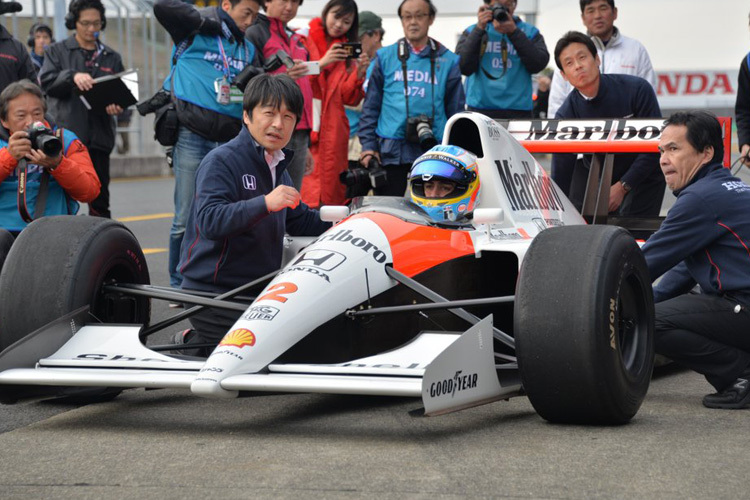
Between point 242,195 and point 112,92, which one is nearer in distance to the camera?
point 242,195

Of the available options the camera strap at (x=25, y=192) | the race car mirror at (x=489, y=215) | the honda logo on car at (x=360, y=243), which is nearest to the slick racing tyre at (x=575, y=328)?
the race car mirror at (x=489, y=215)

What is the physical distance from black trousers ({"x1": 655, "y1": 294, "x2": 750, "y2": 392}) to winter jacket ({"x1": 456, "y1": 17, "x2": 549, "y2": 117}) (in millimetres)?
3961

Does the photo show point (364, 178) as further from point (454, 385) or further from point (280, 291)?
point (454, 385)

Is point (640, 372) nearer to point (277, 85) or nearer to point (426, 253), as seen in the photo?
point (426, 253)

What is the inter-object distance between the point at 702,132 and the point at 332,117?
4176 millimetres

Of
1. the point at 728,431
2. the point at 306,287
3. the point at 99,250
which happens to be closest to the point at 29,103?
the point at 99,250

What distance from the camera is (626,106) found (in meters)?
7.65

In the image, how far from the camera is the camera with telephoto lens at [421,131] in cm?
A: 774

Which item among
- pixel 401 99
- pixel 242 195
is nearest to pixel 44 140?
pixel 242 195

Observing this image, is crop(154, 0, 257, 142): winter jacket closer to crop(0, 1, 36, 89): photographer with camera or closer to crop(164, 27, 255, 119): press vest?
crop(164, 27, 255, 119): press vest

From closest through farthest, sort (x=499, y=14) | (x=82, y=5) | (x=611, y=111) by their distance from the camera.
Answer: (x=611, y=111), (x=499, y=14), (x=82, y=5)

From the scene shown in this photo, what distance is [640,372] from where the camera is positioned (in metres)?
4.52

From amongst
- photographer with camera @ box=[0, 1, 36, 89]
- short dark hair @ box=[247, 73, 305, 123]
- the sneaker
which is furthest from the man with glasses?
the sneaker

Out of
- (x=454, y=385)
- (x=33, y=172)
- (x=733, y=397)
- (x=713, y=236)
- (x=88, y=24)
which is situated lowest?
(x=733, y=397)
